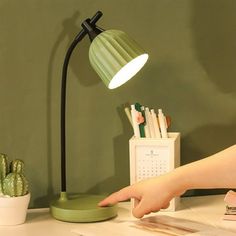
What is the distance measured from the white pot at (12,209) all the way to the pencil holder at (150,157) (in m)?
0.29

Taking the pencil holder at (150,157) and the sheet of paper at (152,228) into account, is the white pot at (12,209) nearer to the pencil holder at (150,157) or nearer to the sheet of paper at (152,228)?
the sheet of paper at (152,228)

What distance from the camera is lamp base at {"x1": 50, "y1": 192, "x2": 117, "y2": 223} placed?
1.34 meters

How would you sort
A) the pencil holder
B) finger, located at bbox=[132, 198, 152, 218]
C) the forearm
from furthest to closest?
the pencil holder
finger, located at bbox=[132, 198, 152, 218]
the forearm

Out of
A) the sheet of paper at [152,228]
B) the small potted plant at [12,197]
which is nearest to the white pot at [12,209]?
the small potted plant at [12,197]

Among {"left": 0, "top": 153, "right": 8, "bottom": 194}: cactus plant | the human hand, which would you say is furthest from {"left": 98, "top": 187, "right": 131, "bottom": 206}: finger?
{"left": 0, "top": 153, "right": 8, "bottom": 194}: cactus plant

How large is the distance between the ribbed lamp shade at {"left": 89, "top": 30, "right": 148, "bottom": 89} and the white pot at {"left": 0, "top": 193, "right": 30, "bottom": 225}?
1.12ft

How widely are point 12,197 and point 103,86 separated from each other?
413 millimetres

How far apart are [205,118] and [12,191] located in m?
0.61

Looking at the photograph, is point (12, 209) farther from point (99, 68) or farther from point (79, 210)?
point (99, 68)

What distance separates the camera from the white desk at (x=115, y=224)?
1.27m

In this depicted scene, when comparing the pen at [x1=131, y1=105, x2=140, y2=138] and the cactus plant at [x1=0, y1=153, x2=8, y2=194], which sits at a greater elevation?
the pen at [x1=131, y1=105, x2=140, y2=138]

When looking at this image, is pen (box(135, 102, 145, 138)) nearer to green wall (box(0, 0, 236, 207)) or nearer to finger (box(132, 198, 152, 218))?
green wall (box(0, 0, 236, 207))

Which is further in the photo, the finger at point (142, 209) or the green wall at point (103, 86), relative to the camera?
the green wall at point (103, 86)

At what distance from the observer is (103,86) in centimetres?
154
